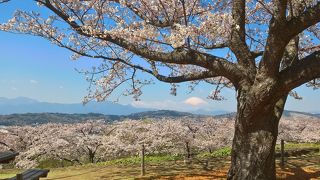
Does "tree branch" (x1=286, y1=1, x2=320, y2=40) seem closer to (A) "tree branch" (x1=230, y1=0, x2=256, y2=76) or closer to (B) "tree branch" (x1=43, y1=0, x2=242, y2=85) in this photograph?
(A) "tree branch" (x1=230, y1=0, x2=256, y2=76)

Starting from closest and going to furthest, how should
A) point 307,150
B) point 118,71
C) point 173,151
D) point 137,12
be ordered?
point 137,12, point 118,71, point 307,150, point 173,151

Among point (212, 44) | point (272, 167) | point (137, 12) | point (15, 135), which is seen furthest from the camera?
point (15, 135)

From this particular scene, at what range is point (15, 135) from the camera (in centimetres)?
3170

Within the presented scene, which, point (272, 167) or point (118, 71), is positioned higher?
point (118, 71)

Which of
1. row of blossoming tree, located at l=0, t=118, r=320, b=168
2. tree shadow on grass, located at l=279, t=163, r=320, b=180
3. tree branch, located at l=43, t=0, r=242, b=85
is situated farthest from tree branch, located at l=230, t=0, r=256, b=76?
row of blossoming tree, located at l=0, t=118, r=320, b=168

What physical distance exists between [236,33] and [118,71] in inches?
232

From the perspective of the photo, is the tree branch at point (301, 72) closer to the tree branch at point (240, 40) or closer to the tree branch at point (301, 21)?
the tree branch at point (301, 21)

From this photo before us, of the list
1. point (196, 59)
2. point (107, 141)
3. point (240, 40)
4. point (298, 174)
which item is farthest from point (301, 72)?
point (107, 141)

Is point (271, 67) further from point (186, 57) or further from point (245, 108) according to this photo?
point (186, 57)

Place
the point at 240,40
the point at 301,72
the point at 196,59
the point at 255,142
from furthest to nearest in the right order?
the point at 240,40, the point at 196,59, the point at 255,142, the point at 301,72

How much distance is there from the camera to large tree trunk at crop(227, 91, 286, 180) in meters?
10.1

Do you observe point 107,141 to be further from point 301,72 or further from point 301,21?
point 301,21

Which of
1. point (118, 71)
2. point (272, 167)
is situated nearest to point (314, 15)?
point (272, 167)

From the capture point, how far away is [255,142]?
10.1m
